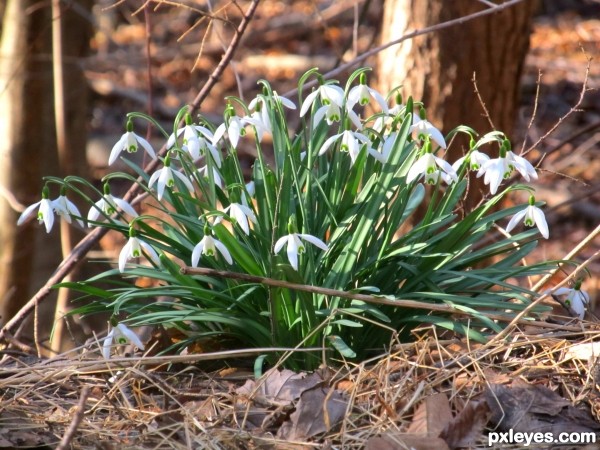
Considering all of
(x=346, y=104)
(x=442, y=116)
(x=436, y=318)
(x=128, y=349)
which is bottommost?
(x=128, y=349)

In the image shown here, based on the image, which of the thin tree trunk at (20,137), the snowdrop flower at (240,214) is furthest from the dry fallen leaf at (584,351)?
the thin tree trunk at (20,137)

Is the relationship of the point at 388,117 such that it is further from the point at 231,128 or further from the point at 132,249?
the point at 132,249

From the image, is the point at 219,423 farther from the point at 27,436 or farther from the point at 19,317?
the point at 19,317

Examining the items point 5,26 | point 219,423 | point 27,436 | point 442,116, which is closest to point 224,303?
point 219,423

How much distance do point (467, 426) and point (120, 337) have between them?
86 centimetres

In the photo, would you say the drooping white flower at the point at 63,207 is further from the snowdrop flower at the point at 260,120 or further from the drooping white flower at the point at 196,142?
the snowdrop flower at the point at 260,120

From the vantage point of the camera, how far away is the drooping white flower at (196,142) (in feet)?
7.11

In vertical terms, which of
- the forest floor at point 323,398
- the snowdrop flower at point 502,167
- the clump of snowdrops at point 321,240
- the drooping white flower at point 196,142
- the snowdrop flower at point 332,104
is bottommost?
the forest floor at point 323,398

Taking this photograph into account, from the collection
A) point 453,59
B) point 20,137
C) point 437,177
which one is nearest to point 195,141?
point 437,177

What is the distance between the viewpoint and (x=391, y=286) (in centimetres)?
224

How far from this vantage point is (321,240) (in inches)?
88.2

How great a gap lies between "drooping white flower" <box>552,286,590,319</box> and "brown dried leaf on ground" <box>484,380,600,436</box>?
1.38 feet

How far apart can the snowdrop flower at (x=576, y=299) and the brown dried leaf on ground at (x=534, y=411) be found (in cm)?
42

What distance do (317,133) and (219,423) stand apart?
89 cm
